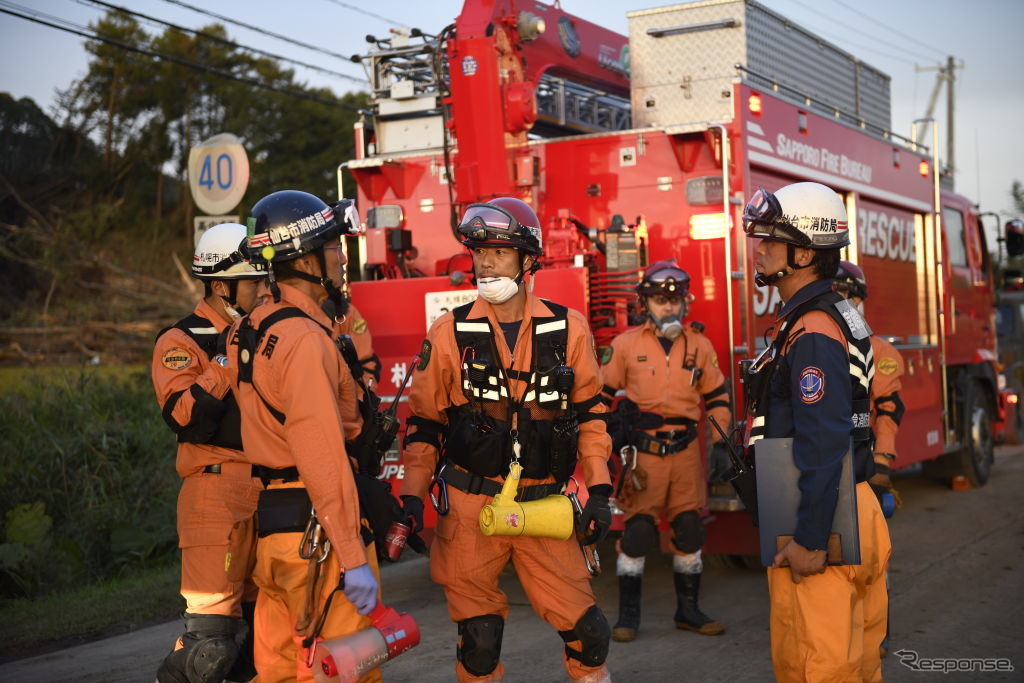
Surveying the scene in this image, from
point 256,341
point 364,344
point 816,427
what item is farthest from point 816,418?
point 364,344

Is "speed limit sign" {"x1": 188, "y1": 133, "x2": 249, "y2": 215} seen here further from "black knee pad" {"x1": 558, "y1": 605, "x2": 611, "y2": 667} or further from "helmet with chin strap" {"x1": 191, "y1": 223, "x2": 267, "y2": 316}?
"black knee pad" {"x1": 558, "y1": 605, "x2": 611, "y2": 667}

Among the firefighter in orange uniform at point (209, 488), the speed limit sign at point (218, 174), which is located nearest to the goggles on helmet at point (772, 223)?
the firefighter in orange uniform at point (209, 488)

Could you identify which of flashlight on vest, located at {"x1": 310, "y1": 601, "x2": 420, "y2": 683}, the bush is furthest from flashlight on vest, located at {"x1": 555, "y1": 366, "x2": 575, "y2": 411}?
the bush

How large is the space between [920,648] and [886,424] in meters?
1.32

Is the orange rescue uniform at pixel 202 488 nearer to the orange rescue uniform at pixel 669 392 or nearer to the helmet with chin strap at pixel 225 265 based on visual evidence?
the helmet with chin strap at pixel 225 265

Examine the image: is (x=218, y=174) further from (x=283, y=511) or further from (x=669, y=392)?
(x=283, y=511)

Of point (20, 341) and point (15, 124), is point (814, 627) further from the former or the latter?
point (15, 124)

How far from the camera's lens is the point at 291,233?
3.82 meters

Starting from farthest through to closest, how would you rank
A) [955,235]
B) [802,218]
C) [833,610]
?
[955,235] → [802,218] → [833,610]

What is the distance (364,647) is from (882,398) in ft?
13.6

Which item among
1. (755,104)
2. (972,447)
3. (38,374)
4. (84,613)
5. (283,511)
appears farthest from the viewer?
(972,447)

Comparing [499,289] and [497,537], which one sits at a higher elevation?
[499,289]

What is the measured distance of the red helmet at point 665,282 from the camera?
23.0 ft

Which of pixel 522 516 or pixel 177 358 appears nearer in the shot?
pixel 522 516
